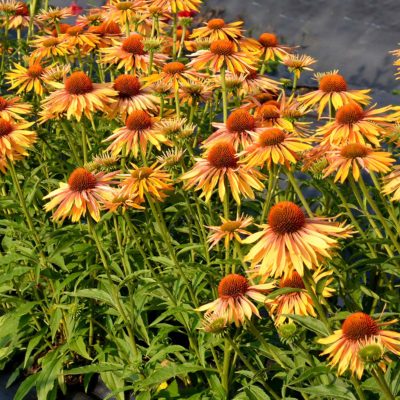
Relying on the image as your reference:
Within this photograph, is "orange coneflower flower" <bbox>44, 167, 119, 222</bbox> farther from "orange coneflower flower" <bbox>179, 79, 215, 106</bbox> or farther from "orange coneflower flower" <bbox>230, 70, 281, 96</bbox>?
"orange coneflower flower" <bbox>230, 70, 281, 96</bbox>

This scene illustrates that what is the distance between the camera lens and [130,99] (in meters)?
2.76

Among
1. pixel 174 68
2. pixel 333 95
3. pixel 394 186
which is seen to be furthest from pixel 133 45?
pixel 394 186

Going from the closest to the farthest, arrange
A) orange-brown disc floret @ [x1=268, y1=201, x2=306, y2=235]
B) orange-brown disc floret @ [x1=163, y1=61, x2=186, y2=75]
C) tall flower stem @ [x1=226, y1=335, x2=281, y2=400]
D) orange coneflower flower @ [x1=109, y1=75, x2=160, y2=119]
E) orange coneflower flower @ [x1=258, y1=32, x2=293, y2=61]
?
1. orange-brown disc floret @ [x1=268, y1=201, x2=306, y2=235]
2. tall flower stem @ [x1=226, y1=335, x2=281, y2=400]
3. orange coneflower flower @ [x1=109, y1=75, x2=160, y2=119]
4. orange-brown disc floret @ [x1=163, y1=61, x2=186, y2=75]
5. orange coneflower flower @ [x1=258, y1=32, x2=293, y2=61]

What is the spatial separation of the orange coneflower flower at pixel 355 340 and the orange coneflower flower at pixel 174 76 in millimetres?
1353

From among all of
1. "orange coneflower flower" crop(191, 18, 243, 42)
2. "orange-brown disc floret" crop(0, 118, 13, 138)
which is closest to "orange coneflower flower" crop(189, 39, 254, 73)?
"orange coneflower flower" crop(191, 18, 243, 42)

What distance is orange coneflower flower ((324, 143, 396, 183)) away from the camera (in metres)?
2.06

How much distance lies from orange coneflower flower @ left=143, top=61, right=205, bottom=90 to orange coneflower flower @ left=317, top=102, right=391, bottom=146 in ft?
2.24

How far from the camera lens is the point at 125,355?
2.56 m

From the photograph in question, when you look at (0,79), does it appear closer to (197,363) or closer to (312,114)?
(312,114)

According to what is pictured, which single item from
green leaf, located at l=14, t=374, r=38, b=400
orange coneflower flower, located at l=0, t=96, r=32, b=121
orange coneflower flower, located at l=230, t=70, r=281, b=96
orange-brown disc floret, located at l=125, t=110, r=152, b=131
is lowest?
green leaf, located at l=14, t=374, r=38, b=400

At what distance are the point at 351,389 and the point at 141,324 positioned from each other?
0.81m

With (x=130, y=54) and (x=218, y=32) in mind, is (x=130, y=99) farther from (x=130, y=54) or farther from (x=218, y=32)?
(x=218, y=32)

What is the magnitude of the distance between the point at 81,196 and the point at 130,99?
64 cm

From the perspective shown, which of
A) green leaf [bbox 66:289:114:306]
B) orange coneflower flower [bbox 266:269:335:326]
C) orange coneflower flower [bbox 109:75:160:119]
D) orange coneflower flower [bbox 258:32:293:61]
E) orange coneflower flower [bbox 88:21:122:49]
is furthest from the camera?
orange coneflower flower [bbox 88:21:122:49]
